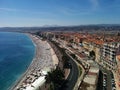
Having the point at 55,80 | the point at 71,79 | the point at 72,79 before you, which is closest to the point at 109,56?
the point at 72,79

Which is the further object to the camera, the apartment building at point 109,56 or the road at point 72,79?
the apartment building at point 109,56

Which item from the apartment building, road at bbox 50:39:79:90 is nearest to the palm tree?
road at bbox 50:39:79:90

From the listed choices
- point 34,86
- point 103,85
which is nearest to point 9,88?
point 34,86

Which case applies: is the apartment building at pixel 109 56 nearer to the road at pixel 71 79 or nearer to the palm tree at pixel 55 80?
the road at pixel 71 79

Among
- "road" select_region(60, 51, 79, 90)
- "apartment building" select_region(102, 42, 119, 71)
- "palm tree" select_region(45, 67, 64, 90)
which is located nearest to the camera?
"palm tree" select_region(45, 67, 64, 90)

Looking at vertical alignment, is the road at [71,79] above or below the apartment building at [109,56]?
below

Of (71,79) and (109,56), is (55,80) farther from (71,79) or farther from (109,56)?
(109,56)

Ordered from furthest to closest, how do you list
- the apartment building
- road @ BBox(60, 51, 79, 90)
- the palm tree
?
the apartment building < road @ BBox(60, 51, 79, 90) < the palm tree

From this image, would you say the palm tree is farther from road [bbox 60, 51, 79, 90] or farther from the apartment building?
the apartment building

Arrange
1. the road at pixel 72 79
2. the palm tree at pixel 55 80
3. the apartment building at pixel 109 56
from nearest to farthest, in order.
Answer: the palm tree at pixel 55 80 < the road at pixel 72 79 < the apartment building at pixel 109 56

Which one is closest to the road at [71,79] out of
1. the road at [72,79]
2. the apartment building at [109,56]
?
the road at [72,79]

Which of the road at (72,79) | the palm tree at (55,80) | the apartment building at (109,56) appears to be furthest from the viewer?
the apartment building at (109,56)
